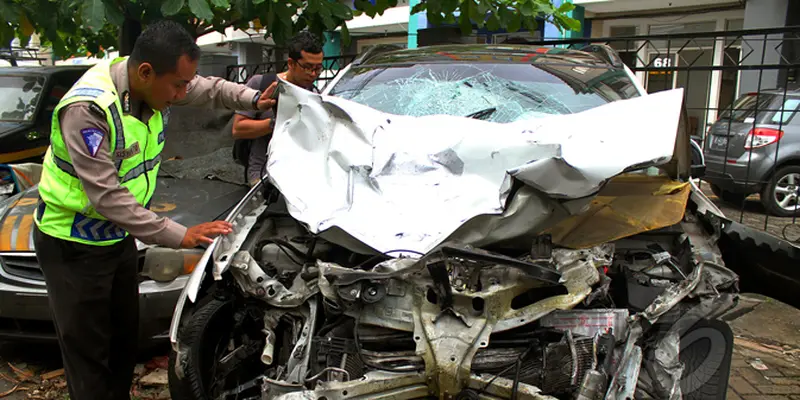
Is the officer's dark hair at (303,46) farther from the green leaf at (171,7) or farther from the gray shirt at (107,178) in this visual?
the gray shirt at (107,178)

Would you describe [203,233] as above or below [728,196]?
above

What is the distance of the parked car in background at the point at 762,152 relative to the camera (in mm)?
7145

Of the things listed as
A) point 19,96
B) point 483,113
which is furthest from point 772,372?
point 19,96

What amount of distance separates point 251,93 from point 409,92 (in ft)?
2.89

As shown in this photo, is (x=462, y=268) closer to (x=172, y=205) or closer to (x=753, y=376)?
(x=753, y=376)

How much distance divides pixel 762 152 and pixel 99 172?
7164 mm

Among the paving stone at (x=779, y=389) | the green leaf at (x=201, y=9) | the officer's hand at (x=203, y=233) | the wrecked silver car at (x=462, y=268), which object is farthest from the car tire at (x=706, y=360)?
the green leaf at (x=201, y=9)

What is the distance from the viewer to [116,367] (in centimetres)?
286

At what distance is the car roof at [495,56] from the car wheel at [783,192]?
4.33 meters

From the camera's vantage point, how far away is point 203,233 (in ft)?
8.20

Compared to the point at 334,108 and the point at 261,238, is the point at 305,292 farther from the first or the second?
the point at 334,108

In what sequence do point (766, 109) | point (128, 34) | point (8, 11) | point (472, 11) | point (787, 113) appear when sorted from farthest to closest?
point (787, 113)
point (766, 109)
point (472, 11)
point (128, 34)
point (8, 11)

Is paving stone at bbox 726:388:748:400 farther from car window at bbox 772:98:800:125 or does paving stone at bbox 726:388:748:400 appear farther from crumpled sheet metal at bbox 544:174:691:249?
car window at bbox 772:98:800:125

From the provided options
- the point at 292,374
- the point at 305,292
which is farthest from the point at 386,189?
the point at 292,374
